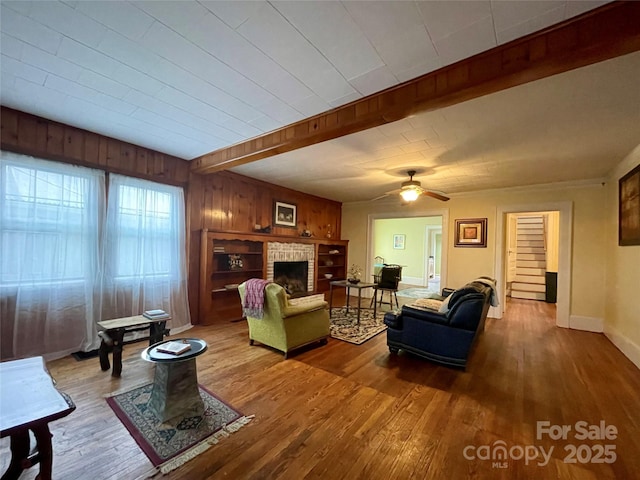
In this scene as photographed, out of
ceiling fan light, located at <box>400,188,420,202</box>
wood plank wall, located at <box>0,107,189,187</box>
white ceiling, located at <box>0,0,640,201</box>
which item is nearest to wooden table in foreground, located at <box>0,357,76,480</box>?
white ceiling, located at <box>0,0,640,201</box>

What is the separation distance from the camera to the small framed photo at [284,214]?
5.62 m

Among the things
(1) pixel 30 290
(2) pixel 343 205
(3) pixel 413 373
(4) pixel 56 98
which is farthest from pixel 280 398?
(2) pixel 343 205

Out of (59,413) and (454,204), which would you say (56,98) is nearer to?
(59,413)

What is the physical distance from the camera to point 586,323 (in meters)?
4.52

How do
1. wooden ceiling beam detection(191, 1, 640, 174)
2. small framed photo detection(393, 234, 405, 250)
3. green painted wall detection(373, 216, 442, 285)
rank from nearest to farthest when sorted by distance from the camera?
wooden ceiling beam detection(191, 1, 640, 174)
green painted wall detection(373, 216, 442, 285)
small framed photo detection(393, 234, 405, 250)

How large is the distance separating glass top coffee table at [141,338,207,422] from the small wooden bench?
85 centimetres

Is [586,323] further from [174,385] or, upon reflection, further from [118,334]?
[118,334]

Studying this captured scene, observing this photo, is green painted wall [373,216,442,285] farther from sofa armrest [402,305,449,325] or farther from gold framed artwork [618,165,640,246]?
sofa armrest [402,305,449,325]

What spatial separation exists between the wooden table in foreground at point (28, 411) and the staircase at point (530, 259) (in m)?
9.12

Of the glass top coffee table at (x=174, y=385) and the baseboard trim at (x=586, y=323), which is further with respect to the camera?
the baseboard trim at (x=586, y=323)

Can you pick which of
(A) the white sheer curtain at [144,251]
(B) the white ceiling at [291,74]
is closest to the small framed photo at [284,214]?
(A) the white sheer curtain at [144,251]

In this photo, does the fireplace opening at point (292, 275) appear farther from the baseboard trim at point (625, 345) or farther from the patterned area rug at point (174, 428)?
the baseboard trim at point (625, 345)

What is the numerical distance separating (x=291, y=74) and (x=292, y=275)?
4.48m

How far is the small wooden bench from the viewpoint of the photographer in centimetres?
264
